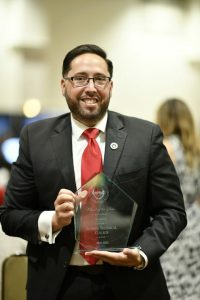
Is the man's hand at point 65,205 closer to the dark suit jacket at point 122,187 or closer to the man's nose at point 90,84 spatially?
the dark suit jacket at point 122,187

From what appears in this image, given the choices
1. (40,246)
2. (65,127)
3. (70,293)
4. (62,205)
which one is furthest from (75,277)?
(65,127)

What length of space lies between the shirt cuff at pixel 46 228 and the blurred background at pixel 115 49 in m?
4.12

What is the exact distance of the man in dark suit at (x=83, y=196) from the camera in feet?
5.43

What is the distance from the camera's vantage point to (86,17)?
236 inches

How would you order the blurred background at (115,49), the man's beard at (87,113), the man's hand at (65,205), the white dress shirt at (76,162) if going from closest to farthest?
1. the man's hand at (65,205)
2. the white dress shirt at (76,162)
3. the man's beard at (87,113)
4. the blurred background at (115,49)

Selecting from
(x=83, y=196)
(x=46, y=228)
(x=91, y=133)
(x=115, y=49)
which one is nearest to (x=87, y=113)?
(x=91, y=133)

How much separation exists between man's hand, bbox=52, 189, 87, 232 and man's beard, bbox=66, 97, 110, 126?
0.94 feet

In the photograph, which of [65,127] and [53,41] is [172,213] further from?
[53,41]

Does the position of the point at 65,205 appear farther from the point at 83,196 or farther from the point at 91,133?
the point at 91,133

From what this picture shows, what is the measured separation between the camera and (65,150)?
5.68ft

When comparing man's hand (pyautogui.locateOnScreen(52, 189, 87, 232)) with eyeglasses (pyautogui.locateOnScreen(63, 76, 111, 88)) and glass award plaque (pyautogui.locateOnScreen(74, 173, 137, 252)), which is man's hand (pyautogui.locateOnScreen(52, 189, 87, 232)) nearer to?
glass award plaque (pyautogui.locateOnScreen(74, 173, 137, 252))

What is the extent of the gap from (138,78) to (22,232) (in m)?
4.60

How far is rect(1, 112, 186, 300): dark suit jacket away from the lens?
65.4 inches

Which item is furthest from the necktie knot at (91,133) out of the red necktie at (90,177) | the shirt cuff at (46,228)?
the shirt cuff at (46,228)
